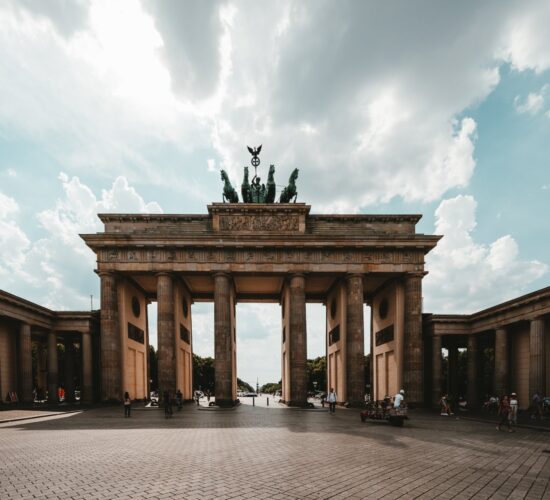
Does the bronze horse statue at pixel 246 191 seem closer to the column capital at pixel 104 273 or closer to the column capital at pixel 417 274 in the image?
the column capital at pixel 104 273

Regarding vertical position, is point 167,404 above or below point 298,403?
above

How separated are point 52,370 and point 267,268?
24.8m

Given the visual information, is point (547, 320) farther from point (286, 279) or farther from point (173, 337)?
point (173, 337)

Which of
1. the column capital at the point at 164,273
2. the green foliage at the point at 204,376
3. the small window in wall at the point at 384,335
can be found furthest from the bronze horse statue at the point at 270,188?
the green foliage at the point at 204,376

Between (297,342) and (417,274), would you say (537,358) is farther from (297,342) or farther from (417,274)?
(297,342)

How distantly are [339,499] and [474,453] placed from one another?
813 cm

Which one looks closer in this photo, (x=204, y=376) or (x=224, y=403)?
(x=224, y=403)

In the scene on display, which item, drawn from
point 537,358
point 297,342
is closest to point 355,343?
point 297,342

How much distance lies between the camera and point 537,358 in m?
30.6

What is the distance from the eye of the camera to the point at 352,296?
38406 mm

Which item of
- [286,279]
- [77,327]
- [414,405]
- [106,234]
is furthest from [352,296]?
[77,327]

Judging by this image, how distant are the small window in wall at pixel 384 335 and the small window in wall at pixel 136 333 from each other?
27414 millimetres

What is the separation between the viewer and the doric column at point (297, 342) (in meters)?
37.3

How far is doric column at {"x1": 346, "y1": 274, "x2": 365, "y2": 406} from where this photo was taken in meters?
36.8
